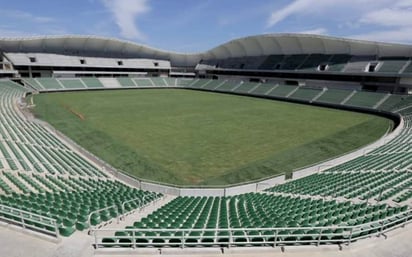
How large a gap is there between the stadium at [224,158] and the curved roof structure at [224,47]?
449 millimetres

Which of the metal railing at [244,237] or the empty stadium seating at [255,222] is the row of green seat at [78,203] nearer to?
the empty stadium seating at [255,222]

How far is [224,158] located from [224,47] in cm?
6270

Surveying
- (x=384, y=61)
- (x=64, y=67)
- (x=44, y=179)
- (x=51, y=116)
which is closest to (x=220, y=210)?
(x=44, y=179)

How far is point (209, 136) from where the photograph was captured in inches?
1144

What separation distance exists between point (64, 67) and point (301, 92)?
59.7 meters

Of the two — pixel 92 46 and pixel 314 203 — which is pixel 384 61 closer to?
pixel 314 203

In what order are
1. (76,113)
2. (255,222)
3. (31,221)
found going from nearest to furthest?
1. (31,221)
2. (255,222)
3. (76,113)

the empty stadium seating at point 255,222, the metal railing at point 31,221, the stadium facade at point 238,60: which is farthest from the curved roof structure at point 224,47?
the metal railing at point 31,221

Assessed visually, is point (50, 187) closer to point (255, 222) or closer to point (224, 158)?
point (255, 222)

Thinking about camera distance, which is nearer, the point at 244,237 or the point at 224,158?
the point at 244,237

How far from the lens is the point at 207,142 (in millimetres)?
26844

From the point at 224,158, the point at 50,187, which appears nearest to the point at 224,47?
the point at 224,158

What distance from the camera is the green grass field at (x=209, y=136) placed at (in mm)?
20844

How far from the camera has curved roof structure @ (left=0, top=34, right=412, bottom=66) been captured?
5278 centimetres
